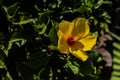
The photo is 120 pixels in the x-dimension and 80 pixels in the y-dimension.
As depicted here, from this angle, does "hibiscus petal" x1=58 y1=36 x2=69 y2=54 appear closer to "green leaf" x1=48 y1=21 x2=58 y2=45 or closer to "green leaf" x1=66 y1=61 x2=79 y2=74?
"green leaf" x1=48 y1=21 x2=58 y2=45

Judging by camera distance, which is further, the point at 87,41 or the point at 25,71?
the point at 25,71

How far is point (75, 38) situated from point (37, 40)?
1.07ft

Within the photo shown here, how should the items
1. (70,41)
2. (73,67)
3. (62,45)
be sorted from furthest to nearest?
(73,67) → (70,41) → (62,45)

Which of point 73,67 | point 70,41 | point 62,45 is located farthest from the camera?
point 73,67

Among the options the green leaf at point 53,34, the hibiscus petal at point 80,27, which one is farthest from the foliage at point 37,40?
the hibiscus petal at point 80,27

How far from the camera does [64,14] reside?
3.07 m

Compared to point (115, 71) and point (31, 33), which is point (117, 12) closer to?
point (115, 71)

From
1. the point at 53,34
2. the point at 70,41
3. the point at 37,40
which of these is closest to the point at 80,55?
the point at 70,41

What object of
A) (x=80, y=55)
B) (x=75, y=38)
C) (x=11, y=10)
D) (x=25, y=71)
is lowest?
A: (x=25, y=71)

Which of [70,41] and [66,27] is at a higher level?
[66,27]

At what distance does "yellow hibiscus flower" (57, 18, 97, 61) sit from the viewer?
8.94 ft

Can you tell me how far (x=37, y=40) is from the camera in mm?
2990

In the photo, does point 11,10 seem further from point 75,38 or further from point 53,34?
point 75,38

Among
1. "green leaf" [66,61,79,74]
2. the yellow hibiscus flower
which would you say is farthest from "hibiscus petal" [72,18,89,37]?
"green leaf" [66,61,79,74]
